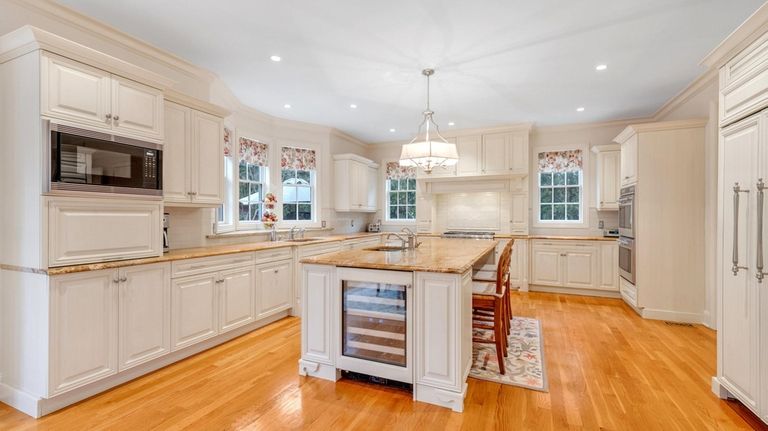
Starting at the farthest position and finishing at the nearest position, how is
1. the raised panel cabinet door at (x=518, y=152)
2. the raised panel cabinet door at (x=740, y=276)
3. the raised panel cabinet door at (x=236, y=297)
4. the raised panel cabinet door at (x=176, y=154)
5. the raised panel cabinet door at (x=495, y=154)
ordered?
the raised panel cabinet door at (x=495, y=154), the raised panel cabinet door at (x=518, y=152), the raised panel cabinet door at (x=236, y=297), the raised panel cabinet door at (x=176, y=154), the raised panel cabinet door at (x=740, y=276)

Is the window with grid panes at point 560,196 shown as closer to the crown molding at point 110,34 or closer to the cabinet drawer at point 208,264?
the cabinet drawer at point 208,264

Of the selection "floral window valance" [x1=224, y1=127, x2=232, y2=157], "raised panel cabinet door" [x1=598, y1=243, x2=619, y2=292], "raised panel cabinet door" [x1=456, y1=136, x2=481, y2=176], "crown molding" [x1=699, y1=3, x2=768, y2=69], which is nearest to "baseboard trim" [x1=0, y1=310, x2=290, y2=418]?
"floral window valance" [x1=224, y1=127, x2=232, y2=157]

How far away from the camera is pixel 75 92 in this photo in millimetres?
2209

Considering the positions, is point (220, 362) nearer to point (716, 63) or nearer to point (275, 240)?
point (275, 240)

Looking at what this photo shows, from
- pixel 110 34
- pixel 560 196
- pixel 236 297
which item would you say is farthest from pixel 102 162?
pixel 560 196

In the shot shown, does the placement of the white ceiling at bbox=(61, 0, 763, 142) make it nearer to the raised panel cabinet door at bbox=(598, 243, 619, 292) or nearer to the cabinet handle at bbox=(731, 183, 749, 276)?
the cabinet handle at bbox=(731, 183, 749, 276)

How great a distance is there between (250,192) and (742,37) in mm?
4850

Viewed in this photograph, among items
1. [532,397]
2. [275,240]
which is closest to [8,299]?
[275,240]

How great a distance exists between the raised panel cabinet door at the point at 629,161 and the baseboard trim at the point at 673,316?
5.15 feet

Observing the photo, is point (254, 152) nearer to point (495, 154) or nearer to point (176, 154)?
point (176, 154)

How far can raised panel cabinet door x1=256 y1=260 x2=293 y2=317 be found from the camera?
3.70 meters

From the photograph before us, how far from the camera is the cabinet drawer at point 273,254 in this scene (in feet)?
12.1

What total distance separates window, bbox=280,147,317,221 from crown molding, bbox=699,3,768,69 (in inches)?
188

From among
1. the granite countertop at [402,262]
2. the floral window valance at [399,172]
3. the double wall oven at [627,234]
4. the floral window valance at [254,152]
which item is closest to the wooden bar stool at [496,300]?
the granite countertop at [402,262]
